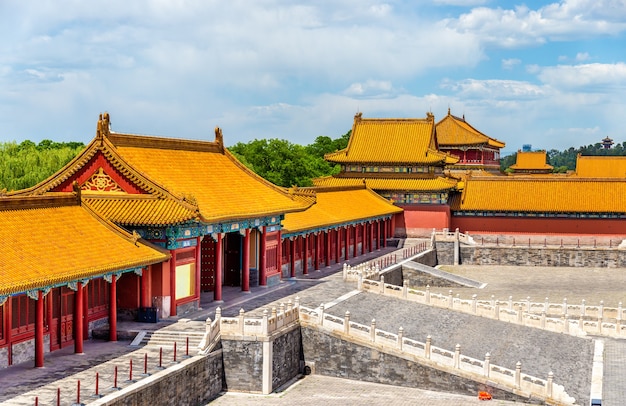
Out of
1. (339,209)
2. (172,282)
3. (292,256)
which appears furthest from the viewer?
(339,209)

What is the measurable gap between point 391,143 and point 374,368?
136 ft

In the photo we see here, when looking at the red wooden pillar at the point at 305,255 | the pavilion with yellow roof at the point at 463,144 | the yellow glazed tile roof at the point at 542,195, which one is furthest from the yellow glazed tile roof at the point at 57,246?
the pavilion with yellow roof at the point at 463,144

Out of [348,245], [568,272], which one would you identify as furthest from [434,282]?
[568,272]

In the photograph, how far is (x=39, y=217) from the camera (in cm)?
2883

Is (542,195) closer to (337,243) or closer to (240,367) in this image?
(337,243)

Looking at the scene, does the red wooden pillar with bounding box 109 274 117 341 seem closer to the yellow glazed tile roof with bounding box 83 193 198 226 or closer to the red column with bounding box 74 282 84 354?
the red column with bounding box 74 282 84 354

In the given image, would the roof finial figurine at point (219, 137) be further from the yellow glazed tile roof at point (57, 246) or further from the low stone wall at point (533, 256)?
the low stone wall at point (533, 256)

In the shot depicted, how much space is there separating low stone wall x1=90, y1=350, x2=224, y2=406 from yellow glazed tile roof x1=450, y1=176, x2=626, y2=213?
4185cm

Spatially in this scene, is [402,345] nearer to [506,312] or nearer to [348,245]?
[506,312]

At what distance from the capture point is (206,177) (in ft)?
129

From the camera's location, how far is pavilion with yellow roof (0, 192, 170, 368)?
2566 centimetres

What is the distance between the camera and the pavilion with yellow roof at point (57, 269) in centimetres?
2566

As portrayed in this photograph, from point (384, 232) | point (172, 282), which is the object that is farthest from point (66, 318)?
point (384, 232)

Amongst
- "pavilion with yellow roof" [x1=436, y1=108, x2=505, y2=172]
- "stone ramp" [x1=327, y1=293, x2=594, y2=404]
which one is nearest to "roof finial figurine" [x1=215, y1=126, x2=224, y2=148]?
"stone ramp" [x1=327, y1=293, x2=594, y2=404]
